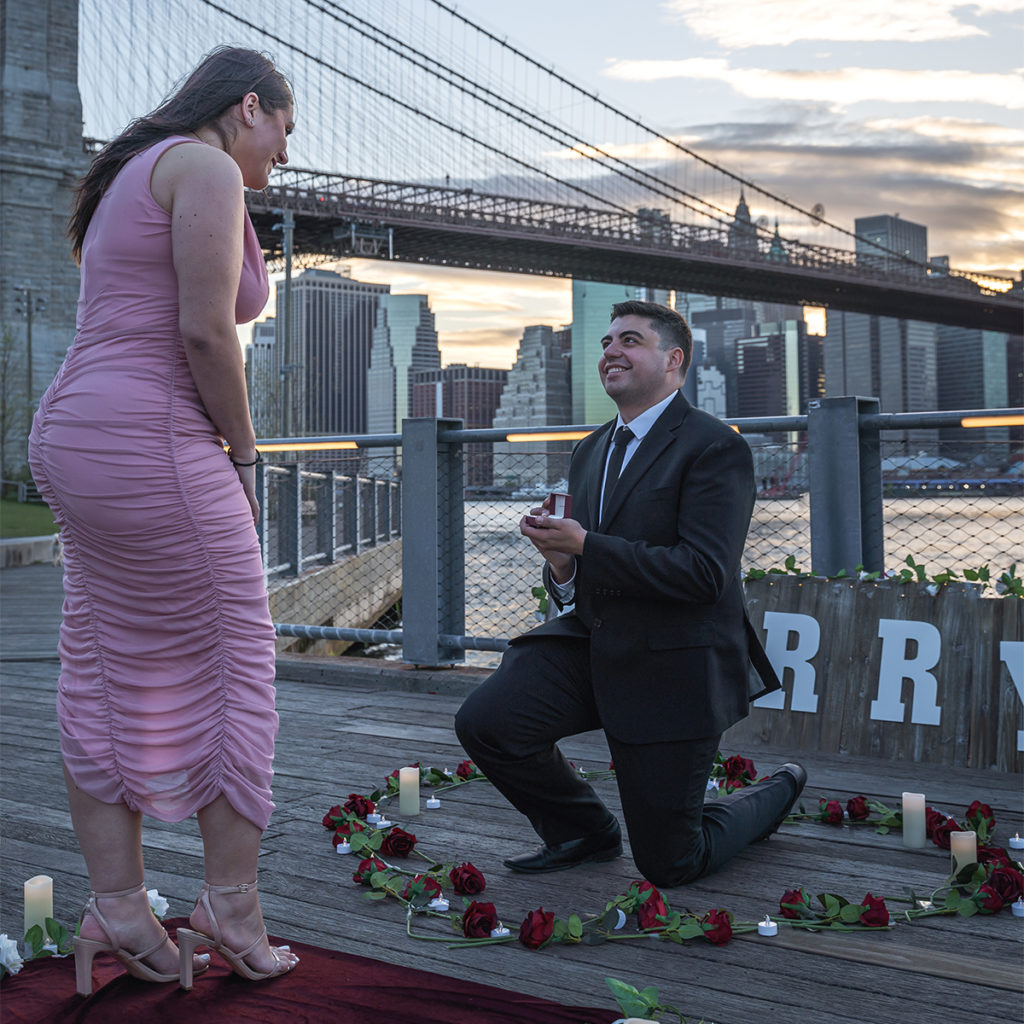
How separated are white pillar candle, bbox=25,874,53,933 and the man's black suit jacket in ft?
3.84

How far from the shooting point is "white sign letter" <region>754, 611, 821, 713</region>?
3779 millimetres

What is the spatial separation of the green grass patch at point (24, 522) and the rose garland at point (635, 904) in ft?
41.8

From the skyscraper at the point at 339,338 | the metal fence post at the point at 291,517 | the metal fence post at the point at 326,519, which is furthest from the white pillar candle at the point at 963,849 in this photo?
the skyscraper at the point at 339,338

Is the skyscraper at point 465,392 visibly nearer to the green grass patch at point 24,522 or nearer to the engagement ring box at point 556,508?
the green grass patch at point 24,522

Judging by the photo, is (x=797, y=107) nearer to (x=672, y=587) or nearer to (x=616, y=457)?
(x=616, y=457)

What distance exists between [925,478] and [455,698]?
2138mm

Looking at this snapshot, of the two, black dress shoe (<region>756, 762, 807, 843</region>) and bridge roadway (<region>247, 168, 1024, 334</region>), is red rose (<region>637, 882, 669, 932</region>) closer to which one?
black dress shoe (<region>756, 762, 807, 843</region>)

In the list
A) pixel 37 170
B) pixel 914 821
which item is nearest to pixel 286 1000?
pixel 914 821

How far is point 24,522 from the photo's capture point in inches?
727

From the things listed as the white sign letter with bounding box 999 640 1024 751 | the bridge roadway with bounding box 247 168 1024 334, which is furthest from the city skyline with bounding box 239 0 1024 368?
the white sign letter with bounding box 999 640 1024 751

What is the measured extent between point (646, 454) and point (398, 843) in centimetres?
109

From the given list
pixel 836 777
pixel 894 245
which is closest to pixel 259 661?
pixel 836 777

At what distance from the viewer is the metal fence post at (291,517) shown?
809cm

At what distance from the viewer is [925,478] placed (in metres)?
4.11
